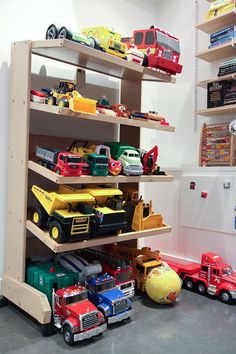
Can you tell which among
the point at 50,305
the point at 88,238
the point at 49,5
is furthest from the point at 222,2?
the point at 50,305

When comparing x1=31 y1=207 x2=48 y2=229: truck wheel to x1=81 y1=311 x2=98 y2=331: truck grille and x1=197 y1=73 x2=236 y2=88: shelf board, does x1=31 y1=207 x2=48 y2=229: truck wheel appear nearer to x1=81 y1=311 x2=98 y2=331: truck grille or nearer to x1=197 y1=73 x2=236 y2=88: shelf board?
x1=81 y1=311 x2=98 y2=331: truck grille

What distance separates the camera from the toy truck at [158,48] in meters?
2.21

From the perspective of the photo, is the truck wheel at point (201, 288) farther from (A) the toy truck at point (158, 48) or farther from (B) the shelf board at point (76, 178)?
(A) the toy truck at point (158, 48)

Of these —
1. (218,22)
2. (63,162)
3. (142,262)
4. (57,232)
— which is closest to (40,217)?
(57,232)

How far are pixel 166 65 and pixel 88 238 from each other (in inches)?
48.4

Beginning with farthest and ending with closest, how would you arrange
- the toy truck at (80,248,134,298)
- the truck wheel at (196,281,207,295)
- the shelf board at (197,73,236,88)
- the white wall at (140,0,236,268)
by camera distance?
the white wall at (140,0,236,268) < the shelf board at (197,73,236,88) < the truck wheel at (196,281,207,295) < the toy truck at (80,248,134,298)

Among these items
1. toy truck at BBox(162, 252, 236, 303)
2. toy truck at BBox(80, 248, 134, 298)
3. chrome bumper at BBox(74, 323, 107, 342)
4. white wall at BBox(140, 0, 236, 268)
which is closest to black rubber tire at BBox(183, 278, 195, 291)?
toy truck at BBox(162, 252, 236, 303)

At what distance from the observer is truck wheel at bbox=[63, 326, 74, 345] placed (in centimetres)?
161

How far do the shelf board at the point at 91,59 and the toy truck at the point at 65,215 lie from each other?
0.77 meters

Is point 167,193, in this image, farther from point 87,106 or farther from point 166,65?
point 87,106

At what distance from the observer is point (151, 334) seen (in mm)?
1754

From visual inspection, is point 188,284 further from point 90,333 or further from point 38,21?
point 38,21

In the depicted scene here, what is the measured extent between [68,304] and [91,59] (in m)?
1.41

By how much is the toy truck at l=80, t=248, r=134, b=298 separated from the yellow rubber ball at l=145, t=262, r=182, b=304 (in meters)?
0.11
